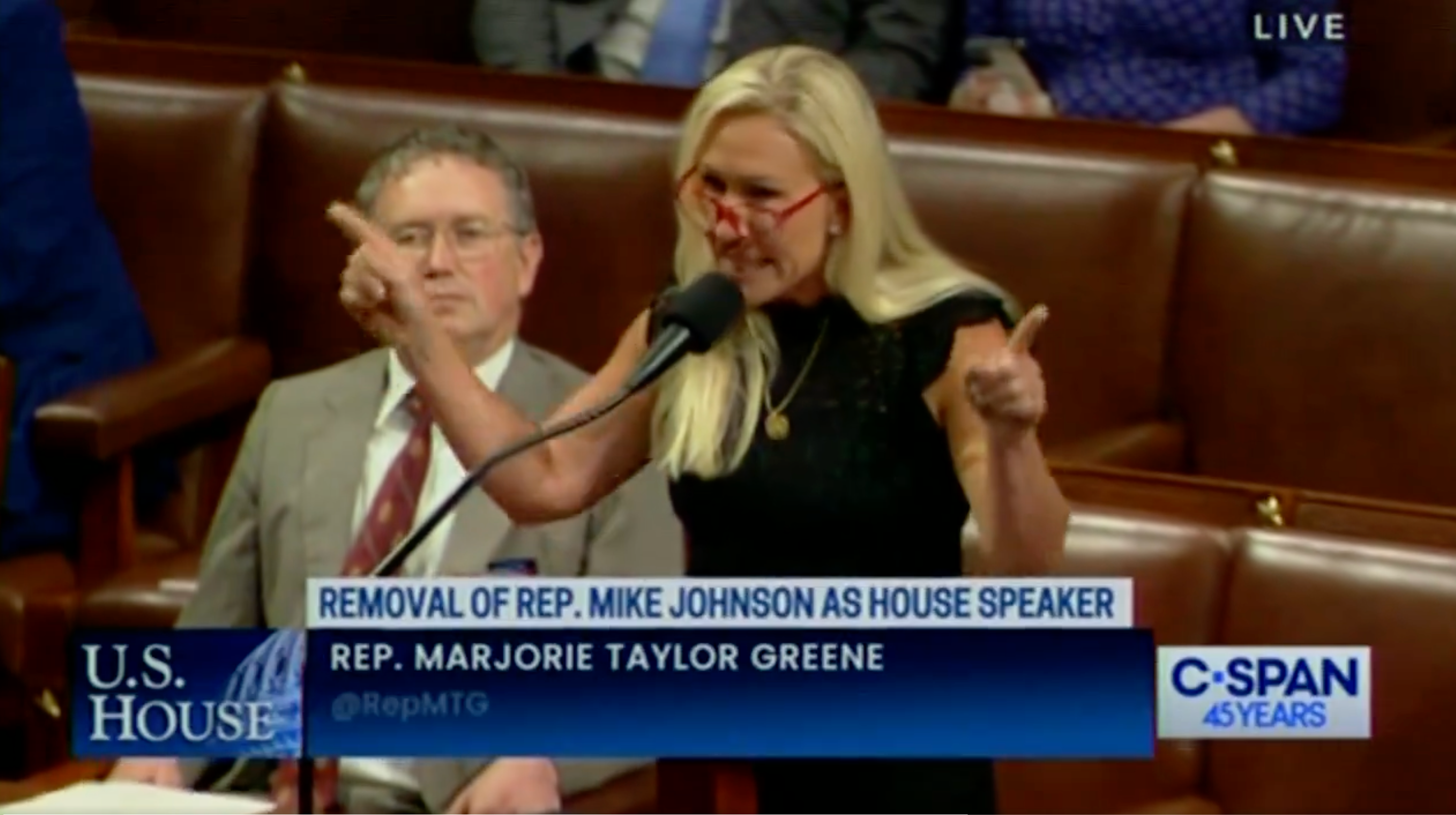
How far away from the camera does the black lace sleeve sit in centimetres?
139

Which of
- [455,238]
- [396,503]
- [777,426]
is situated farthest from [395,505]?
[777,426]

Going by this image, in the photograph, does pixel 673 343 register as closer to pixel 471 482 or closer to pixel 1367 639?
pixel 471 482

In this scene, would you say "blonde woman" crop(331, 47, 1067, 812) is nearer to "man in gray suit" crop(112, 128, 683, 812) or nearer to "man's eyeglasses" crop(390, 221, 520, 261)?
"man in gray suit" crop(112, 128, 683, 812)

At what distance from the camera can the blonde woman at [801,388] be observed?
138 centimetres

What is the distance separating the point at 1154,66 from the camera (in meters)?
1.98

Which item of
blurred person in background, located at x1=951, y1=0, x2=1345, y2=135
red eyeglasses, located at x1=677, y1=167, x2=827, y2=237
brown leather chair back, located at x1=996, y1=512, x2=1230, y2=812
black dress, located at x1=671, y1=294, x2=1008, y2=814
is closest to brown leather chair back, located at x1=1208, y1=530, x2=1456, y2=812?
brown leather chair back, located at x1=996, y1=512, x2=1230, y2=812

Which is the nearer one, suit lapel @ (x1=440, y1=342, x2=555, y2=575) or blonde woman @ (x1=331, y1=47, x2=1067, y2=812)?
blonde woman @ (x1=331, y1=47, x2=1067, y2=812)

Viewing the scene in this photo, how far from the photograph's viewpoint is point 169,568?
194 cm

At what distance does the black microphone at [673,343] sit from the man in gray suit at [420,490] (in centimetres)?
17

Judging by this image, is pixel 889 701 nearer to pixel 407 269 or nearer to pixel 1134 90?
pixel 407 269

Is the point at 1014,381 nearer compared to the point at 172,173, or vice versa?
the point at 1014,381

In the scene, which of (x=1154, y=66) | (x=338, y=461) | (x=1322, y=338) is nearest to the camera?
(x=338, y=461)

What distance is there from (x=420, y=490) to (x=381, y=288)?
0.29m

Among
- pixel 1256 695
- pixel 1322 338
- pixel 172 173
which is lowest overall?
pixel 1256 695
